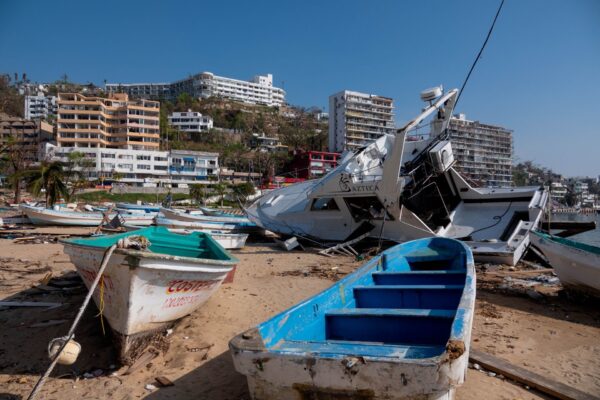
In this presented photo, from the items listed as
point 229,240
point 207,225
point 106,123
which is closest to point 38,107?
point 106,123

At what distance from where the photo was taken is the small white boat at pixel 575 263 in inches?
280

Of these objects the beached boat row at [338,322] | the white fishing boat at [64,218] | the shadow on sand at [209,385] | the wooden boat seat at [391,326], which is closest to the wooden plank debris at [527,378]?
the beached boat row at [338,322]

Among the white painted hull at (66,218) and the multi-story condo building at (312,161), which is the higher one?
the multi-story condo building at (312,161)

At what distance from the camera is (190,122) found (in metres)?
107

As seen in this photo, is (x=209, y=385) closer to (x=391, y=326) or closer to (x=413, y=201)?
(x=391, y=326)

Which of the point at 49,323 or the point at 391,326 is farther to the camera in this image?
the point at 49,323

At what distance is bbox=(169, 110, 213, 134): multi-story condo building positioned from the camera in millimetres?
106000

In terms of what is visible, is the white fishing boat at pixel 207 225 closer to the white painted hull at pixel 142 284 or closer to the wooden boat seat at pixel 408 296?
the white painted hull at pixel 142 284

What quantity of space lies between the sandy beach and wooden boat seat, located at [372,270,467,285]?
0.96 metres

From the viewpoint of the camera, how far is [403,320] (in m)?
3.90

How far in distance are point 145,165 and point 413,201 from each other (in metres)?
66.9

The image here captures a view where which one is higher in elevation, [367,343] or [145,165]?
[145,165]

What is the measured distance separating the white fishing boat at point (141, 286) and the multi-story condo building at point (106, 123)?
80.8m

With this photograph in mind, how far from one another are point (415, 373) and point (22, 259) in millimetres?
12750
